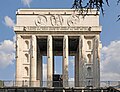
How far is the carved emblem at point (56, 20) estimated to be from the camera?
233 ft

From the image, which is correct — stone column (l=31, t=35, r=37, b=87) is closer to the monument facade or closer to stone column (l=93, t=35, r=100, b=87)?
the monument facade

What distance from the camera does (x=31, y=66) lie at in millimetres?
69938

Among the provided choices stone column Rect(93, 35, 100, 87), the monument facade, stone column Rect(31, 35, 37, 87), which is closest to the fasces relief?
the monument facade

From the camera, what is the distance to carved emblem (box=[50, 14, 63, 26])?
7088 cm

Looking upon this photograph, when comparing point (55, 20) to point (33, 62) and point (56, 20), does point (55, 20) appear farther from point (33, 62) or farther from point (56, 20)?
point (33, 62)

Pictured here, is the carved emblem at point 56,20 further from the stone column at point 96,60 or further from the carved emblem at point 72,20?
the stone column at point 96,60

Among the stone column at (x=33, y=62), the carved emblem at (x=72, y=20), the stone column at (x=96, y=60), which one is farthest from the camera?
the carved emblem at (x=72, y=20)

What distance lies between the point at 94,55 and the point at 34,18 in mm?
14369

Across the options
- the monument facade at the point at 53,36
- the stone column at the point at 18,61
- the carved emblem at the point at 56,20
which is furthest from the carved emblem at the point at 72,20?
the stone column at the point at 18,61

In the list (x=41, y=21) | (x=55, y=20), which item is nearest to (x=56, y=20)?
(x=55, y=20)

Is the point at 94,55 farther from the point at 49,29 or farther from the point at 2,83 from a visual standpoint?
the point at 2,83

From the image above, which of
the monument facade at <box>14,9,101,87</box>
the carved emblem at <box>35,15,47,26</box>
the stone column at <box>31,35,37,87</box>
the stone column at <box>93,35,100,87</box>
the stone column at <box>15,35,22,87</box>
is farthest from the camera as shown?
the carved emblem at <box>35,15,47,26</box>

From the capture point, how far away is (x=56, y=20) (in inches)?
2793

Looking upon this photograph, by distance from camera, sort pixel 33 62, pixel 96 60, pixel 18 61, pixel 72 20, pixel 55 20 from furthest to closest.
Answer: pixel 72 20 → pixel 55 20 → pixel 96 60 → pixel 33 62 → pixel 18 61
